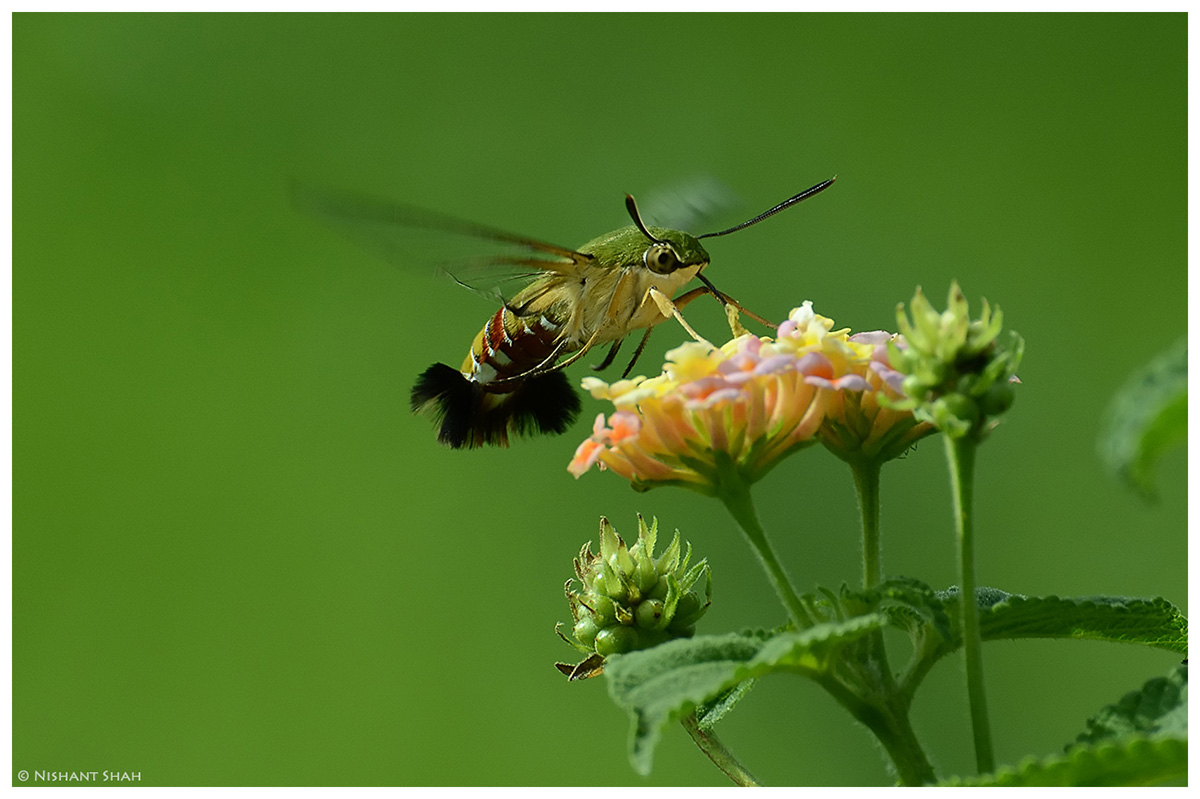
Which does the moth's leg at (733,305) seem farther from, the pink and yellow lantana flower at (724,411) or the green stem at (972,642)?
the green stem at (972,642)

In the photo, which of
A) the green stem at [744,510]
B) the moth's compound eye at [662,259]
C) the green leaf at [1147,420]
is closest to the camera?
the green leaf at [1147,420]

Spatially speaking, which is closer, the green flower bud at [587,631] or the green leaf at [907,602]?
the green leaf at [907,602]

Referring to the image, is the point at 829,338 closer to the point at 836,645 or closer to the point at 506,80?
the point at 836,645

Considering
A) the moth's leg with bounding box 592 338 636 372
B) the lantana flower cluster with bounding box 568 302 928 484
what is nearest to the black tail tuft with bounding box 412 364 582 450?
the moth's leg with bounding box 592 338 636 372

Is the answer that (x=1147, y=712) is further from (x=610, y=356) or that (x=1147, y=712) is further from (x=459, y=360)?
(x=459, y=360)

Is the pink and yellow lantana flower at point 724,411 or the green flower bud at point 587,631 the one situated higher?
the pink and yellow lantana flower at point 724,411

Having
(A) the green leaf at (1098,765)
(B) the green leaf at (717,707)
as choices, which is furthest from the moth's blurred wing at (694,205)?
(A) the green leaf at (1098,765)
